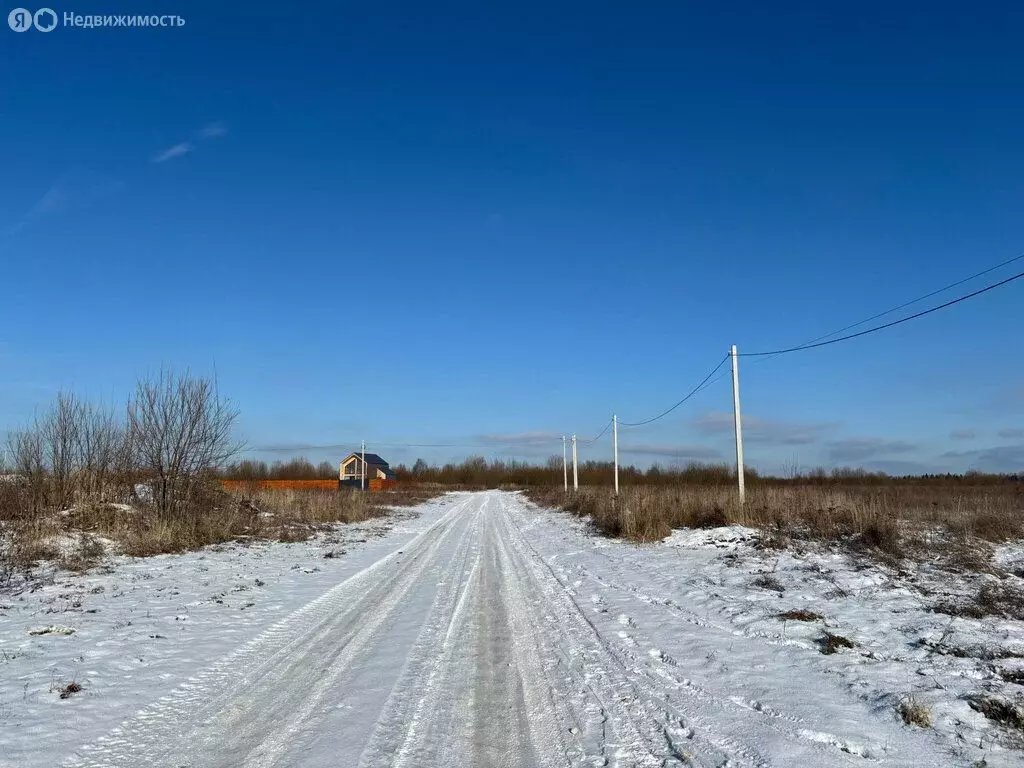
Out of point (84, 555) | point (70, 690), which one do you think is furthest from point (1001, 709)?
point (84, 555)

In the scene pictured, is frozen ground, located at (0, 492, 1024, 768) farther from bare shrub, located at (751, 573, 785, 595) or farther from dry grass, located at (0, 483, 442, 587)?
dry grass, located at (0, 483, 442, 587)

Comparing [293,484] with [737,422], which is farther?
[293,484]

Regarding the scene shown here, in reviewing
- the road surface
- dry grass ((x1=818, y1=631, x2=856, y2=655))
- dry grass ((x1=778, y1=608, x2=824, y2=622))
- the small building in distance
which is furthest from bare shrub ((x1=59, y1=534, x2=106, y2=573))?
the small building in distance

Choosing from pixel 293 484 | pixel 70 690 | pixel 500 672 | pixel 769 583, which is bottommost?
pixel 293 484

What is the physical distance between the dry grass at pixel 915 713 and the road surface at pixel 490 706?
13 cm

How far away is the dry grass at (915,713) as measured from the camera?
460cm

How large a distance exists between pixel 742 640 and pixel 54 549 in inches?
531

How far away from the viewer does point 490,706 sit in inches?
200

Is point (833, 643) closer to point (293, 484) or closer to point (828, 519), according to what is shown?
point (828, 519)

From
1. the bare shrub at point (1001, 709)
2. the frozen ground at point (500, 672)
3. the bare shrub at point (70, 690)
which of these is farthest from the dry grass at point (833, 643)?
the bare shrub at point (70, 690)

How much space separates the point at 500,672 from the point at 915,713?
10.6ft

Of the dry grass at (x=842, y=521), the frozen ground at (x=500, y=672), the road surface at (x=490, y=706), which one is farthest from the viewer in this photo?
the dry grass at (x=842, y=521)

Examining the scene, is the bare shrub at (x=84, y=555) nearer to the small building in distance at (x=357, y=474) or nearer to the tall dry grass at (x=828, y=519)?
the tall dry grass at (x=828, y=519)

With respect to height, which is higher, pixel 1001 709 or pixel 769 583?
pixel 1001 709
